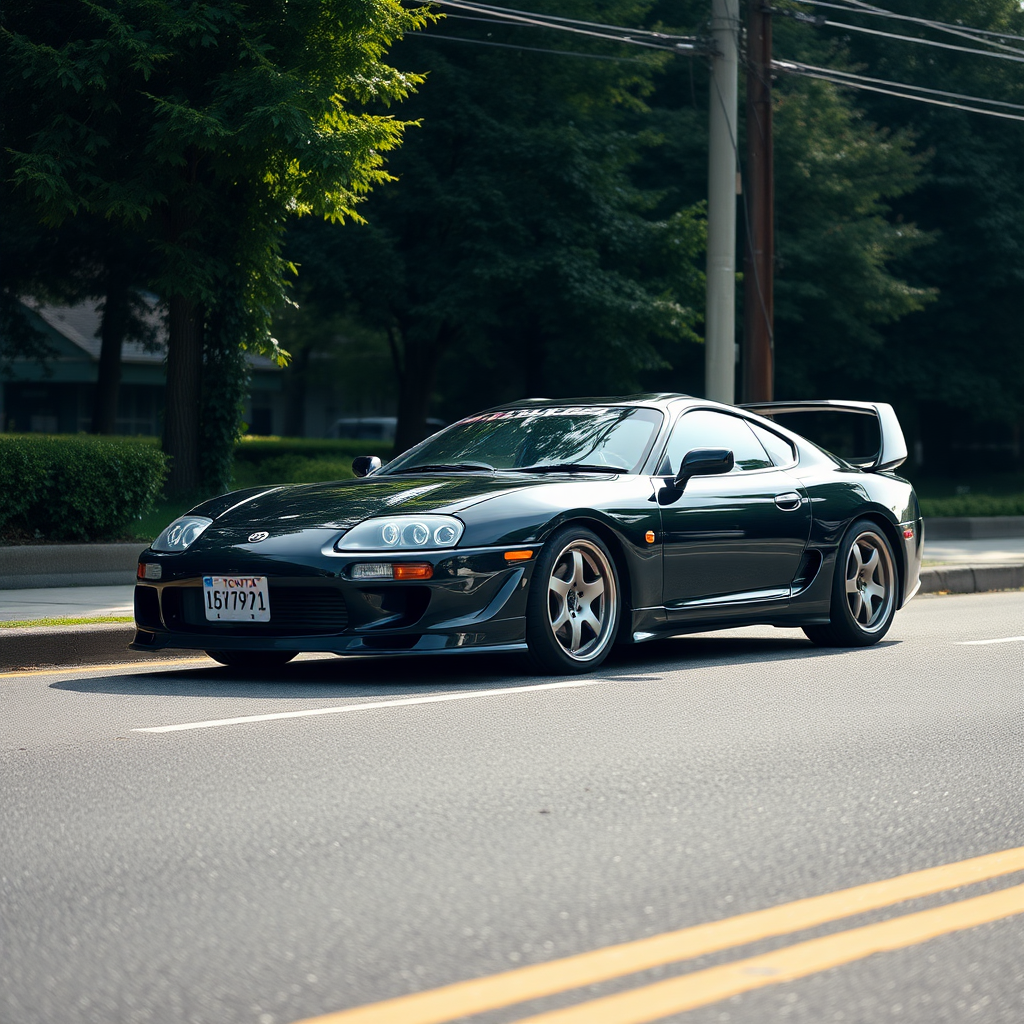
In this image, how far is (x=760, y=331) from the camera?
1689 cm

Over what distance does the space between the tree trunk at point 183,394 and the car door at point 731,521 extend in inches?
448

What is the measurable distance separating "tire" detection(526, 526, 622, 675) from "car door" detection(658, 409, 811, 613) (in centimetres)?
45

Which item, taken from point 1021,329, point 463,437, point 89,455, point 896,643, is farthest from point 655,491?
point 1021,329

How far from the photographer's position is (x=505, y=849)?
4262 mm

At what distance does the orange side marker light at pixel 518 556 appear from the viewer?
7320 millimetres

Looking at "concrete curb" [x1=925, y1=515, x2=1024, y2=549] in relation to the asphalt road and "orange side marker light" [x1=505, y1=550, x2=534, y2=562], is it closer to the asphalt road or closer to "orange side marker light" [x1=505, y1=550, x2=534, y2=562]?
the asphalt road

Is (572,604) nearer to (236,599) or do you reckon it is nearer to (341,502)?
(341,502)

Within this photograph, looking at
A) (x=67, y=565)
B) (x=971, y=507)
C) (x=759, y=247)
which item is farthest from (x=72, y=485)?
(x=971, y=507)

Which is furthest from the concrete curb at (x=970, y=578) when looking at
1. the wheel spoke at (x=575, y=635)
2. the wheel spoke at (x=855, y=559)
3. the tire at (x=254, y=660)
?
the tire at (x=254, y=660)

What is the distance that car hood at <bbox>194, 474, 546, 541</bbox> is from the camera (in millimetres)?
7382

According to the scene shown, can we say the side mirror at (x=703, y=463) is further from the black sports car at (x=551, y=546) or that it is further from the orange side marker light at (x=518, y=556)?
the orange side marker light at (x=518, y=556)

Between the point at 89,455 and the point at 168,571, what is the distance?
591cm

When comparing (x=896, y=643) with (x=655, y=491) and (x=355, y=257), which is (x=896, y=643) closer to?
(x=655, y=491)

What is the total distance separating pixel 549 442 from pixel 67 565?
5437 millimetres
